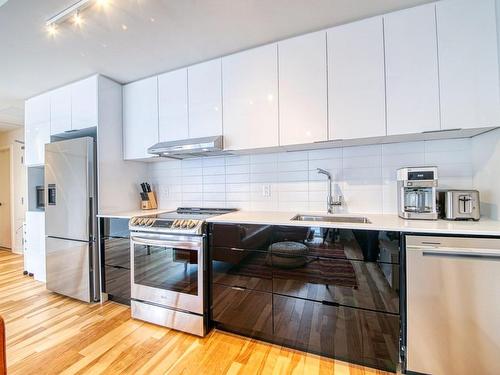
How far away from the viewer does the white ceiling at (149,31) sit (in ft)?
5.02

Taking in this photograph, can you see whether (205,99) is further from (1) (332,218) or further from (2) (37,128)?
(2) (37,128)

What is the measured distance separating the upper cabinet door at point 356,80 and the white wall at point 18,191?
5241 mm

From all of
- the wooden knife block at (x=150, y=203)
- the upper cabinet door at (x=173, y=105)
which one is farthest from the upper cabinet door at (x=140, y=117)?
the wooden knife block at (x=150, y=203)

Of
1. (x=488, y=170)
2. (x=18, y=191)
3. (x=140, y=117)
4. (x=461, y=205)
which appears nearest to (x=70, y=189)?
(x=140, y=117)

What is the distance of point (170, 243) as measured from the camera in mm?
1869

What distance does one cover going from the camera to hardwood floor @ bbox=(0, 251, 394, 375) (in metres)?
1.45

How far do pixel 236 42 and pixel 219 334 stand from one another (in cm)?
239

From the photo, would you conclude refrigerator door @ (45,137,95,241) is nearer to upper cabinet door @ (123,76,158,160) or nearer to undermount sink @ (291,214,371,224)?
upper cabinet door @ (123,76,158,160)

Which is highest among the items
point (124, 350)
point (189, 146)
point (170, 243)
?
point (189, 146)

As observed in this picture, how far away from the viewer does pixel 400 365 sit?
4.64 ft

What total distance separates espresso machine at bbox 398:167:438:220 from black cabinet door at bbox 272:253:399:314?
0.48 m

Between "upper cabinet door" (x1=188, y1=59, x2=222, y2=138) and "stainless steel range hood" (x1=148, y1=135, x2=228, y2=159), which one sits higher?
"upper cabinet door" (x1=188, y1=59, x2=222, y2=138)

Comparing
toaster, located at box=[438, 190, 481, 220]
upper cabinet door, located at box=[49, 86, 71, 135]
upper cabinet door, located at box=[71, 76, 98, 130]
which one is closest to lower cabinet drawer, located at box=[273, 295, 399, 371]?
toaster, located at box=[438, 190, 481, 220]

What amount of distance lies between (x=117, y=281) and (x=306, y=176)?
83.4 inches
